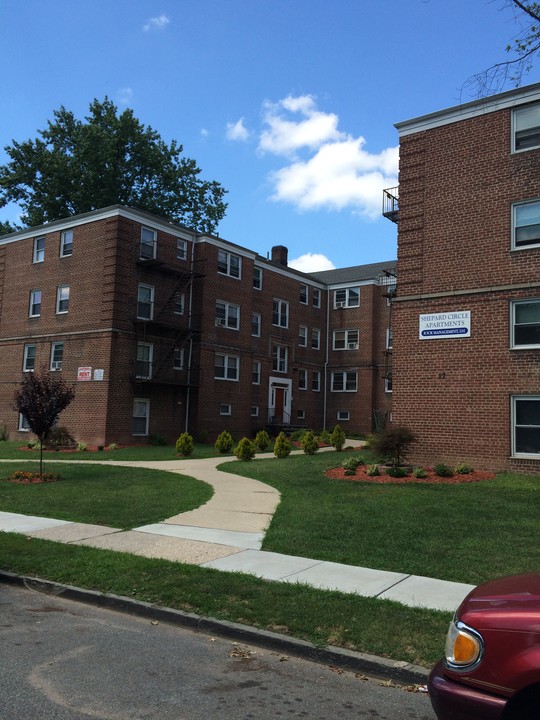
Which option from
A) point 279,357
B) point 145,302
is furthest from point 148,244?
point 279,357

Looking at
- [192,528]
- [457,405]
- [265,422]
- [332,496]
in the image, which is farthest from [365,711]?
[265,422]

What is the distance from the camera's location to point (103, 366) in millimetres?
27547

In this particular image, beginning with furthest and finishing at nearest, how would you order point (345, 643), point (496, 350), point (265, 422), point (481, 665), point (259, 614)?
point (265, 422) < point (496, 350) < point (259, 614) < point (345, 643) < point (481, 665)

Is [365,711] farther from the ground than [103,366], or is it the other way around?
[103,366]

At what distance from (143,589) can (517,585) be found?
14.5 ft

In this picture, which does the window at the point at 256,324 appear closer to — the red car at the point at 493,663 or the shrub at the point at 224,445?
the shrub at the point at 224,445

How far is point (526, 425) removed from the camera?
16.3m

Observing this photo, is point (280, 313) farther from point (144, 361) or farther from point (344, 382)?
point (144, 361)

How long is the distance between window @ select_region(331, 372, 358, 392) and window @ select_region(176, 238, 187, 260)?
1540 cm

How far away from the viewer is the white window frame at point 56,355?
2962cm

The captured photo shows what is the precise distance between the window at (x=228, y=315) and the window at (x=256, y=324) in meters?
2.10

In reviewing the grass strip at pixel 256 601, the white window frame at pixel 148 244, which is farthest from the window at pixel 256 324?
the grass strip at pixel 256 601

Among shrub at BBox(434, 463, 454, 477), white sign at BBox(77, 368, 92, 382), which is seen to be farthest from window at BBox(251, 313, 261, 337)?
shrub at BBox(434, 463, 454, 477)

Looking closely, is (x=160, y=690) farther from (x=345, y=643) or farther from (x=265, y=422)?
(x=265, y=422)
